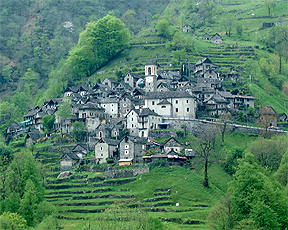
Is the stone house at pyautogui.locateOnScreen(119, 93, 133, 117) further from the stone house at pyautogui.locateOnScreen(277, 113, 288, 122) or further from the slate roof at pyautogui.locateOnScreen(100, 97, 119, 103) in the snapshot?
the stone house at pyautogui.locateOnScreen(277, 113, 288, 122)

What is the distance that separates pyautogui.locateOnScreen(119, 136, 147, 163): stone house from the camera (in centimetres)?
8619

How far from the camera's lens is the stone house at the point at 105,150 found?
88.1 m

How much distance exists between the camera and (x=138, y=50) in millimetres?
144000

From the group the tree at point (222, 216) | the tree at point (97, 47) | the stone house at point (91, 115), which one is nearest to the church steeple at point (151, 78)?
the stone house at point (91, 115)

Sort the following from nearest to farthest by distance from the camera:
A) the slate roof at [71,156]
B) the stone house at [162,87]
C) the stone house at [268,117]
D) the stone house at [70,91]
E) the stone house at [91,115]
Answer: the slate roof at [71,156] → the stone house at [268,117] → the stone house at [91,115] → the stone house at [162,87] → the stone house at [70,91]

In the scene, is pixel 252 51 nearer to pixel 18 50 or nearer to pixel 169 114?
pixel 169 114

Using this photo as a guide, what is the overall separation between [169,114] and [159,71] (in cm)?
2769

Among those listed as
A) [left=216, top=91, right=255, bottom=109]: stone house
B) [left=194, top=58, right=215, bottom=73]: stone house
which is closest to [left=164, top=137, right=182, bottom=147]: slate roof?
[left=216, top=91, right=255, bottom=109]: stone house

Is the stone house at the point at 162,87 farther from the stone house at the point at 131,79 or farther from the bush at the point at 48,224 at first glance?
the bush at the point at 48,224

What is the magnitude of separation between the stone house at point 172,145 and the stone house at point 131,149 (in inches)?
157

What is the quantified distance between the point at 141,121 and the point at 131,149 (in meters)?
8.18

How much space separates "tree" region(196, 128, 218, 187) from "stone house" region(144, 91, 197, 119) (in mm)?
6995

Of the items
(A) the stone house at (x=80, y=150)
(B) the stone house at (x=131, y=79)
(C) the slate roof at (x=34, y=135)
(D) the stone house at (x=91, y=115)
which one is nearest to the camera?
(A) the stone house at (x=80, y=150)

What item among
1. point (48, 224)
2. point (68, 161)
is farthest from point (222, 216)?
point (68, 161)
